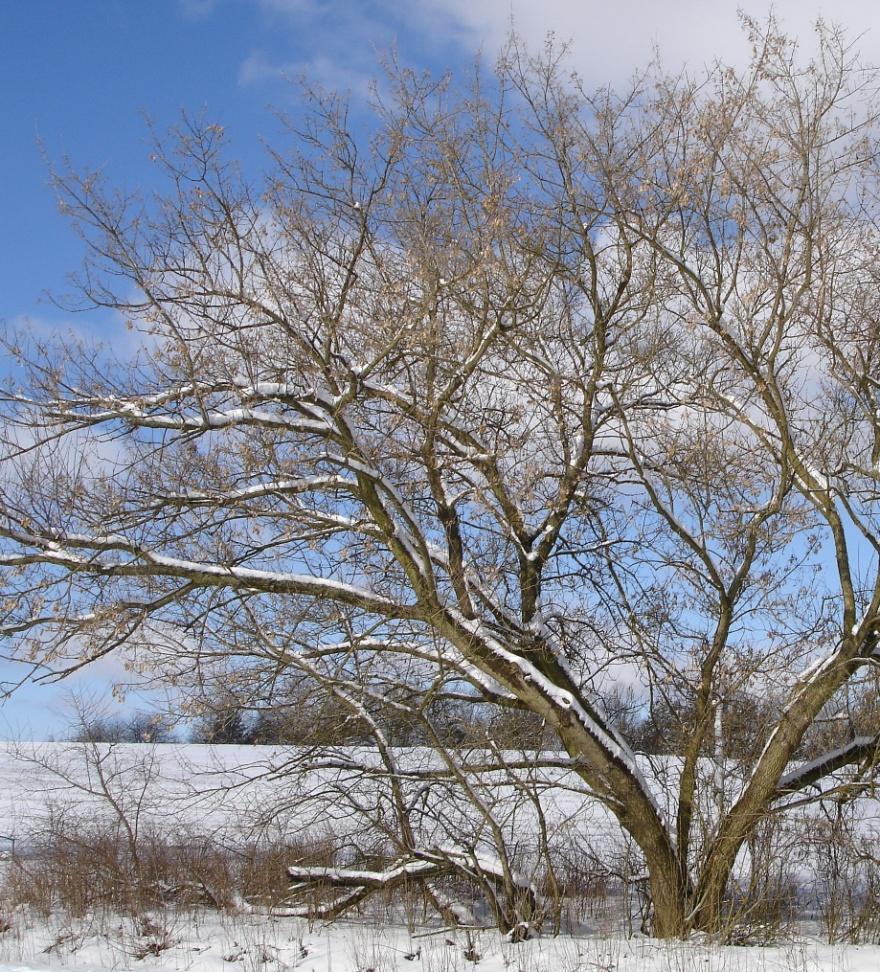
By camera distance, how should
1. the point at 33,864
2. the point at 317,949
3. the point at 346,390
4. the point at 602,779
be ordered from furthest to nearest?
the point at 33,864 < the point at 602,779 < the point at 317,949 < the point at 346,390

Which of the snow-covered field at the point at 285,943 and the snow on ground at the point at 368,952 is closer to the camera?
the snow on ground at the point at 368,952

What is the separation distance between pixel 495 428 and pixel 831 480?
3.47 m

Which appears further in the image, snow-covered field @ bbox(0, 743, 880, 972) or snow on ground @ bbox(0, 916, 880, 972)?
snow-covered field @ bbox(0, 743, 880, 972)

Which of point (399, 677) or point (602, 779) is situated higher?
point (399, 677)

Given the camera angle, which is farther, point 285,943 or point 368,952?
point 285,943

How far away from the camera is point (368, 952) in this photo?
870 centimetres

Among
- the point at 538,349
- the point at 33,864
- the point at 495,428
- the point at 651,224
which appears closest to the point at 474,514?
the point at 495,428

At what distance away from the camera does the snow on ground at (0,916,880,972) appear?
7.99 m

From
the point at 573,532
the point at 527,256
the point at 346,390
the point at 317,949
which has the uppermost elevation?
the point at 527,256

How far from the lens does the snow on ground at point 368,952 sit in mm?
7991

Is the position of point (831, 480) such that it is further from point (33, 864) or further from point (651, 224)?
point (33, 864)

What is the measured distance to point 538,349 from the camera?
33.0ft

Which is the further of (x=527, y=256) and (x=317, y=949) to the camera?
(x=527, y=256)

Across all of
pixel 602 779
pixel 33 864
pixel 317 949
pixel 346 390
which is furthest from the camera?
pixel 33 864
